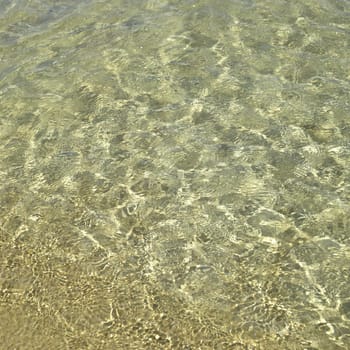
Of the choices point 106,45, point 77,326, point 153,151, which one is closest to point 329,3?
point 106,45

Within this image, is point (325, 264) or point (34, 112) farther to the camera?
point (34, 112)

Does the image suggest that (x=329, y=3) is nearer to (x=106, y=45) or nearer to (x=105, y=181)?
(x=106, y=45)

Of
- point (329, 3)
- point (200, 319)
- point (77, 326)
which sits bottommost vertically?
point (329, 3)

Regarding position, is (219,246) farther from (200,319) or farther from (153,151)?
A: (153,151)

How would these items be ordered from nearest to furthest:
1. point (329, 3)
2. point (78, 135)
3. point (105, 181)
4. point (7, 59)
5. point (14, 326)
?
1. point (14, 326)
2. point (105, 181)
3. point (78, 135)
4. point (7, 59)
5. point (329, 3)

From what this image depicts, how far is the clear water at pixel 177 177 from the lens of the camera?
6.41 meters

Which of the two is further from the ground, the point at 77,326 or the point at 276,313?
the point at 77,326

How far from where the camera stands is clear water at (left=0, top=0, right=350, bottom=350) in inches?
253

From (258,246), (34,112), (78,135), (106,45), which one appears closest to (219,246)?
(258,246)

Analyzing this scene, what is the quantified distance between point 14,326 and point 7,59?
282 inches

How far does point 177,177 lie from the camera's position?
8406 millimetres

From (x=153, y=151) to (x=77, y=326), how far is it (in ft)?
11.7

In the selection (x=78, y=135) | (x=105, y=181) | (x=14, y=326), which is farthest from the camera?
(x=78, y=135)

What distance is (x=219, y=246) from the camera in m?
7.29
